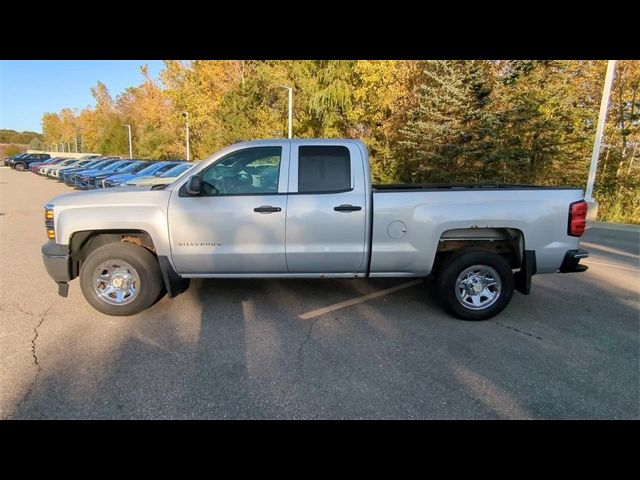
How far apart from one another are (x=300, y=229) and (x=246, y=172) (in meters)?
0.91

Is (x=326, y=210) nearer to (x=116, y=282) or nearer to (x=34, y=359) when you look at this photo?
(x=116, y=282)

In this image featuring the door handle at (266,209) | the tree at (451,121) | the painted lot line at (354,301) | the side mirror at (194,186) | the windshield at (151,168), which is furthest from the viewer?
the tree at (451,121)


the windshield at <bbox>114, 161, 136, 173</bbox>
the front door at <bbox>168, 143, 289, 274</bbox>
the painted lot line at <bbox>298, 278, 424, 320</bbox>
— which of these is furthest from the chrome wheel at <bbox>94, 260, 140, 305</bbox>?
the windshield at <bbox>114, 161, 136, 173</bbox>

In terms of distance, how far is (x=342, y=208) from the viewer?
4.05 m

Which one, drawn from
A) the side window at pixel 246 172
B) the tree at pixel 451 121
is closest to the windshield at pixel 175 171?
the side window at pixel 246 172

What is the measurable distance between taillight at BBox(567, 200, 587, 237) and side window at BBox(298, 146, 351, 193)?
2417 mm

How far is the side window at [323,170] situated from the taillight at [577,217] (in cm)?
242

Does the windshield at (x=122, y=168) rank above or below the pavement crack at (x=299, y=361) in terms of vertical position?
above

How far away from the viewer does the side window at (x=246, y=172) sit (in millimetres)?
4145

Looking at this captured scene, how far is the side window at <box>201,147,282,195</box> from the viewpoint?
414 centimetres

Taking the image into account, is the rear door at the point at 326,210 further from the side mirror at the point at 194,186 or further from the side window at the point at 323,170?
the side mirror at the point at 194,186

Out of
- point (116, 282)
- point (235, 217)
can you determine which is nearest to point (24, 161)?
point (116, 282)

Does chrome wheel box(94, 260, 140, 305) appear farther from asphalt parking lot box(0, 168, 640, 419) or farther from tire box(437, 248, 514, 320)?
tire box(437, 248, 514, 320)
